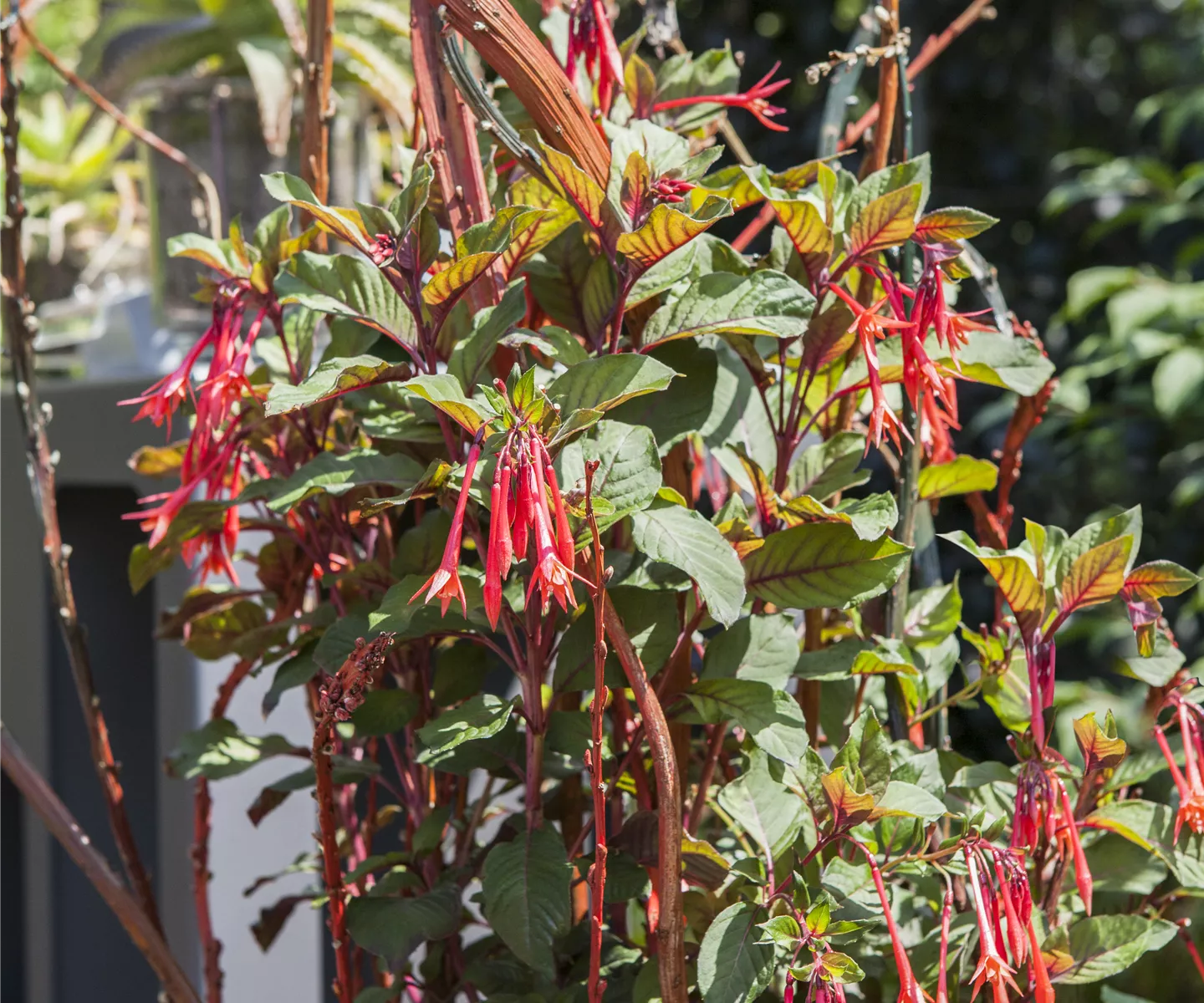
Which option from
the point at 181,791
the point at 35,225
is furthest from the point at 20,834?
the point at 35,225

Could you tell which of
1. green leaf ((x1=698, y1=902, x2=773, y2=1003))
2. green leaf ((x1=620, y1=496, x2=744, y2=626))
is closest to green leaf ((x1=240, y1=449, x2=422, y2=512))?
green leaf ((x1=620, y1=496, x2=744, y2=626))

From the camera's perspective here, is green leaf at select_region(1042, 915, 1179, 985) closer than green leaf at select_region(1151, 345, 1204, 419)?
Yes

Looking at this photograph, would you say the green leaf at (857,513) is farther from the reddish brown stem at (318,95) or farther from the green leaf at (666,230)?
the reddish brown stem at (318,95)

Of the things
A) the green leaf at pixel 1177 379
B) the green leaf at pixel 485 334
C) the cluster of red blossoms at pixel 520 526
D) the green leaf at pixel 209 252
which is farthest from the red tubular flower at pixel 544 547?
the green leaf at pixel 1177 379

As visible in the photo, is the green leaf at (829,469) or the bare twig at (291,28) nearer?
the green leaf at (829,469)

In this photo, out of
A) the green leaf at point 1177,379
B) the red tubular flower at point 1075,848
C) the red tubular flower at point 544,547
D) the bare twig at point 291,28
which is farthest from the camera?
the green leaf at point 1177,379

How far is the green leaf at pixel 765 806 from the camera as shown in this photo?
0.50 metres

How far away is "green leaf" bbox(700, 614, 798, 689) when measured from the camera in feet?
1.67

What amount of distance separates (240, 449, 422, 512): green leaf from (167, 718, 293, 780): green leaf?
0.57 ft

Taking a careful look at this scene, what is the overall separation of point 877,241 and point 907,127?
116mm

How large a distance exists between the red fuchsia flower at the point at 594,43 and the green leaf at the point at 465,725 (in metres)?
0.28

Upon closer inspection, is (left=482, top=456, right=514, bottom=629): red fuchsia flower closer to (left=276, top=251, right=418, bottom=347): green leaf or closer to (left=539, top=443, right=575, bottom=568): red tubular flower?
(left=539, top=443, right=575, bottom=568): red tubular flower

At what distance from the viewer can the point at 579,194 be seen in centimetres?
46

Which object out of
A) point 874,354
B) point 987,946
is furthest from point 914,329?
point 987,946
